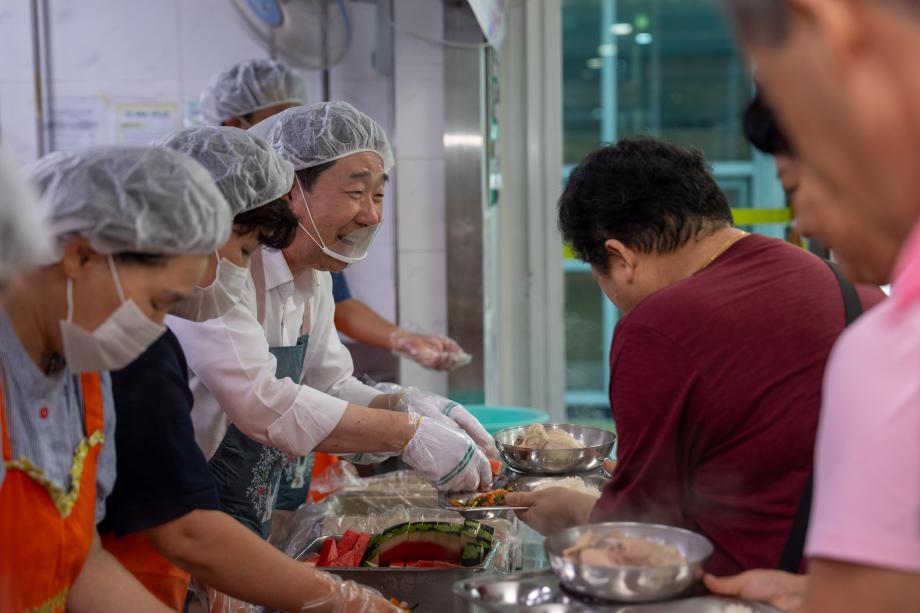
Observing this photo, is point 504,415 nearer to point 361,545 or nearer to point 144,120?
point 361,545

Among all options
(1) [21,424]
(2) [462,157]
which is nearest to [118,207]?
(1) [21,424]

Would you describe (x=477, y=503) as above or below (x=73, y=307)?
below

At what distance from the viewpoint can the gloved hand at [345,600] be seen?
1800 mm

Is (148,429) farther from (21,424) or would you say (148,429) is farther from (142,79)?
(142,79)

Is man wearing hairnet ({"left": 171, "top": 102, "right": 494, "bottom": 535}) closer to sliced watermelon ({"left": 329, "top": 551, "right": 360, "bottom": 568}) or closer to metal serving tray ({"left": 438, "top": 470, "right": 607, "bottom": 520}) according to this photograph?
metal serving tray ({"left": 438, "top": 470, "right": 607, "bottom": 520})

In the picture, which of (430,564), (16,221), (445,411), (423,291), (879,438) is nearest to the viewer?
(879,438)

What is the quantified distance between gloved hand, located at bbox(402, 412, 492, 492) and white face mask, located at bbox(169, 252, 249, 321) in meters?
0.58

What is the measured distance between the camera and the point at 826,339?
1.73 meters

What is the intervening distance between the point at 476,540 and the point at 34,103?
131 inches

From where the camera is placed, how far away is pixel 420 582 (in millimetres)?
2004

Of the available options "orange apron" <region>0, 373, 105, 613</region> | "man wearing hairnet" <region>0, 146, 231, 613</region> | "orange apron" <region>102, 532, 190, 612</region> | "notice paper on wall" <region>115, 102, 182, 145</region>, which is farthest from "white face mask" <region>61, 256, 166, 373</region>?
"notice paper on wall" <region>115, 102, 182, 145</region>

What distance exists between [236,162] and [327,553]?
912 mm

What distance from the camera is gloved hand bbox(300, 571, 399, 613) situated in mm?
1800

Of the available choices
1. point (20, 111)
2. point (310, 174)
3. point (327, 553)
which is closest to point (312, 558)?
point (327, 553)
